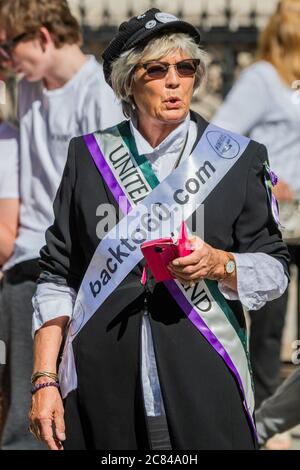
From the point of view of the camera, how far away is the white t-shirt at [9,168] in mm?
4992

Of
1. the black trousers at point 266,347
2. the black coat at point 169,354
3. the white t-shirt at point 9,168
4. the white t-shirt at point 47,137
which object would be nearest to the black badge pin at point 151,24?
the black coat at point 169,354

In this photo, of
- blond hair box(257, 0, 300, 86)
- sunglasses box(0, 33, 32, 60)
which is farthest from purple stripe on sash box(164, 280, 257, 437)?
blond hair box(257, 0, 300, 86)

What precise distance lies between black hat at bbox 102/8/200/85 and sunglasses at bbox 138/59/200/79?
8 centimetres

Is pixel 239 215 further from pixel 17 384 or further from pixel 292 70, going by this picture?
pixel 292 70

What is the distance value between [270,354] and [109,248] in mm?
2721

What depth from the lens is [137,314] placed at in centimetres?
351

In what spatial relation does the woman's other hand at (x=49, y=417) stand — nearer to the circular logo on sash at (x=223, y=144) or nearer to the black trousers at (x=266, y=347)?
the circular logo on sash at (x=223, y=144)

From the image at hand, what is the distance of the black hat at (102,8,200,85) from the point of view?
3557 millimetres

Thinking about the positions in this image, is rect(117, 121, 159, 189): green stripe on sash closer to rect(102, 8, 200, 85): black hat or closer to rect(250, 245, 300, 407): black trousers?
rect(102, 8, 200, 85): black hat

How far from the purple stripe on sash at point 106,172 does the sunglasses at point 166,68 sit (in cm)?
28

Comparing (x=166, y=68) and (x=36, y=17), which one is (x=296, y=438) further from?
(x=166, y=68)

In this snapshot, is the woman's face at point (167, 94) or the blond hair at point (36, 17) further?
the blond hair at point (36, 17)
